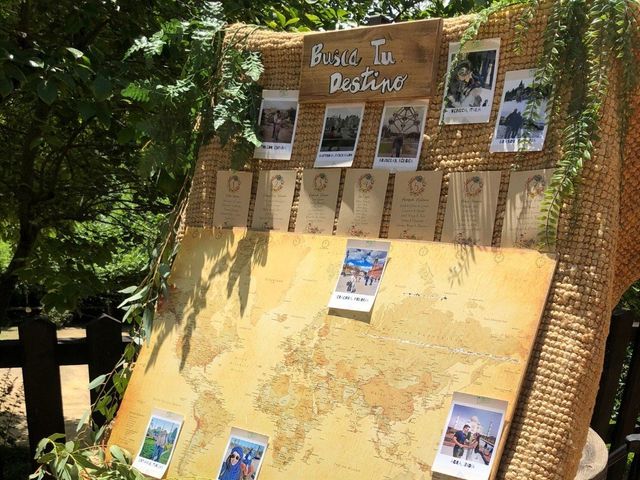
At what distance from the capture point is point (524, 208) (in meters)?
1.30

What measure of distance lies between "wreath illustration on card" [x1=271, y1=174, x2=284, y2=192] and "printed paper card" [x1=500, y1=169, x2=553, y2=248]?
1.77ft

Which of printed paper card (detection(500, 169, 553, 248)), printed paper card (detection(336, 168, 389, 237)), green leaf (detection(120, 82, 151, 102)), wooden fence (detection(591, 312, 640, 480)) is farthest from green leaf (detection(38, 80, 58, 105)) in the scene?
wooden fence (detection(591, 312, 640, 480))

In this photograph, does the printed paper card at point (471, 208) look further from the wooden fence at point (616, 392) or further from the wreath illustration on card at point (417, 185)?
the wooden fence at point (616, 392)

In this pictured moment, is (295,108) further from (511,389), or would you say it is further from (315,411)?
(511,389)

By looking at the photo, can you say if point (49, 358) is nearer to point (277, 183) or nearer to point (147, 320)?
point (147, 320)

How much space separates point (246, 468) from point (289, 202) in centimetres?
57

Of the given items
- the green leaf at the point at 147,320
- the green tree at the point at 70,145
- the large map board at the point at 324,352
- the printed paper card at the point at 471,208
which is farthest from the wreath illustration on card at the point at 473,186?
the green tree at the point at 70,145

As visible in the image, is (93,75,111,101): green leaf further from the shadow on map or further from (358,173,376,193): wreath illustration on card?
(358,173,376,193): wreath illustration on card

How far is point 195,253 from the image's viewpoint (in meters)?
1.73

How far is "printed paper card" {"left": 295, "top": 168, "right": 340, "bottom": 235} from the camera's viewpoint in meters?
1.55

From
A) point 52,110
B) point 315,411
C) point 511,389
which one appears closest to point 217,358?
point 315,411

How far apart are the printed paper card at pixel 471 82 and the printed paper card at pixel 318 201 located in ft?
0.92

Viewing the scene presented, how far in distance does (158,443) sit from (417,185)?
777mm

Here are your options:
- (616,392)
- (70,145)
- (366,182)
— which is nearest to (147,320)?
(366,182)
